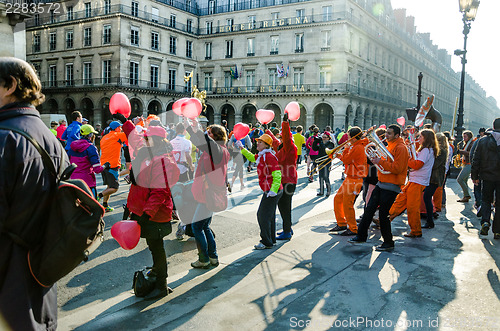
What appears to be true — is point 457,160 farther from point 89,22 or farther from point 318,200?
point 89,22

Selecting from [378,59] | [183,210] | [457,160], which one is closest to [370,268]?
[183,210]

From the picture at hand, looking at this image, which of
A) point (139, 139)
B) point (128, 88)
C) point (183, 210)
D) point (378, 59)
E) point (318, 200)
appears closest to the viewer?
point (139, 139)

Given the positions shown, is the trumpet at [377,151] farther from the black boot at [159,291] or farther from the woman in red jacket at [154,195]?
the black boot at [159,291]

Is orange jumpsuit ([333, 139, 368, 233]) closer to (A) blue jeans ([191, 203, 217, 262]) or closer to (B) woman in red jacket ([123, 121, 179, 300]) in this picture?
(A) blue jeans ([191, 203, 217, 262])

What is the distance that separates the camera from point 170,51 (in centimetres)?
4194

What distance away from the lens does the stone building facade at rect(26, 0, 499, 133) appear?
38062 mm

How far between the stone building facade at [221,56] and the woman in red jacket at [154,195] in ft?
101

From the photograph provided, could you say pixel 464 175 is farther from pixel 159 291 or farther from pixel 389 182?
pixel 159 291

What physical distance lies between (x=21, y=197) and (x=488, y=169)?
22.3ft

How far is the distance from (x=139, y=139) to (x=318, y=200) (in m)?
6.27

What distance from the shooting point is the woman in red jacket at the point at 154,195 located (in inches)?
157

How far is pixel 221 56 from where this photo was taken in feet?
145

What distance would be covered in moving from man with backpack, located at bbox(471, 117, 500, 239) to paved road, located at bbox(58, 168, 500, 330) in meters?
0.34

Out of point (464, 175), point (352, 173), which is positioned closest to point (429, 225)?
point (352, 173)
